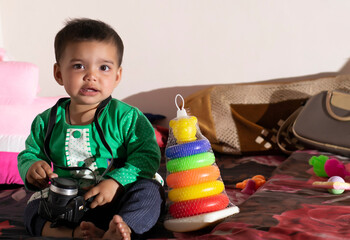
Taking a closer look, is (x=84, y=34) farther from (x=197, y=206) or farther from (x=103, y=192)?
(x=197, y=206)

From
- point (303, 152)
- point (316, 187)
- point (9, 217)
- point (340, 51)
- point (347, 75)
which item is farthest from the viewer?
point (340, 51)

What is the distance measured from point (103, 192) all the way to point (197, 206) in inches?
9.4

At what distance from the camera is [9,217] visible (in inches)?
49.4

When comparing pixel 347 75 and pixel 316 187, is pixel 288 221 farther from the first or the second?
pixel 347 75

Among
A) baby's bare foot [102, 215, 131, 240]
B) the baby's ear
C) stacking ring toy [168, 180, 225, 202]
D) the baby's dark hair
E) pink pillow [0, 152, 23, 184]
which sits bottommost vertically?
pink pillow [0, 152, 23, 184]

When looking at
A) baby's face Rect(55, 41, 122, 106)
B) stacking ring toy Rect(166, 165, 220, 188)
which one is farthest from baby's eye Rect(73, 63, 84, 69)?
stacking ring toy Rect(166, 165, 220, 188)

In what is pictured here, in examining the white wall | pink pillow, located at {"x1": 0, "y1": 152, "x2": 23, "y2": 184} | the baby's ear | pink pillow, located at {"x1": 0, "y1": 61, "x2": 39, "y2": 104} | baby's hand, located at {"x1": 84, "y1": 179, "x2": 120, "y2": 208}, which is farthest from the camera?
the white wall

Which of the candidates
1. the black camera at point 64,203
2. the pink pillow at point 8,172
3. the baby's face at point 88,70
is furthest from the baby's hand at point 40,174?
the pink pillow at point 8,172

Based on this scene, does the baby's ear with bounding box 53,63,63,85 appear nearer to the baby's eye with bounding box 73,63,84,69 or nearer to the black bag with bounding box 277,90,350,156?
the baby's eye with bounding box 73,63,84,69

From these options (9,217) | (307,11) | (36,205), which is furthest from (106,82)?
(307,11)

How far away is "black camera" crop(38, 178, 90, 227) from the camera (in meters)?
0.97

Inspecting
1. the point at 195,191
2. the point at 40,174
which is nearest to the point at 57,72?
the point at 40,174

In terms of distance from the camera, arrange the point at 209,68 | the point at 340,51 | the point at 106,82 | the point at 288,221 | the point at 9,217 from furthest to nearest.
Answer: the point at 209,68
the point at 340,51
the point at 9,217
the point at 106,82
the point at 288,221

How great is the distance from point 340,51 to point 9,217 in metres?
1.86
